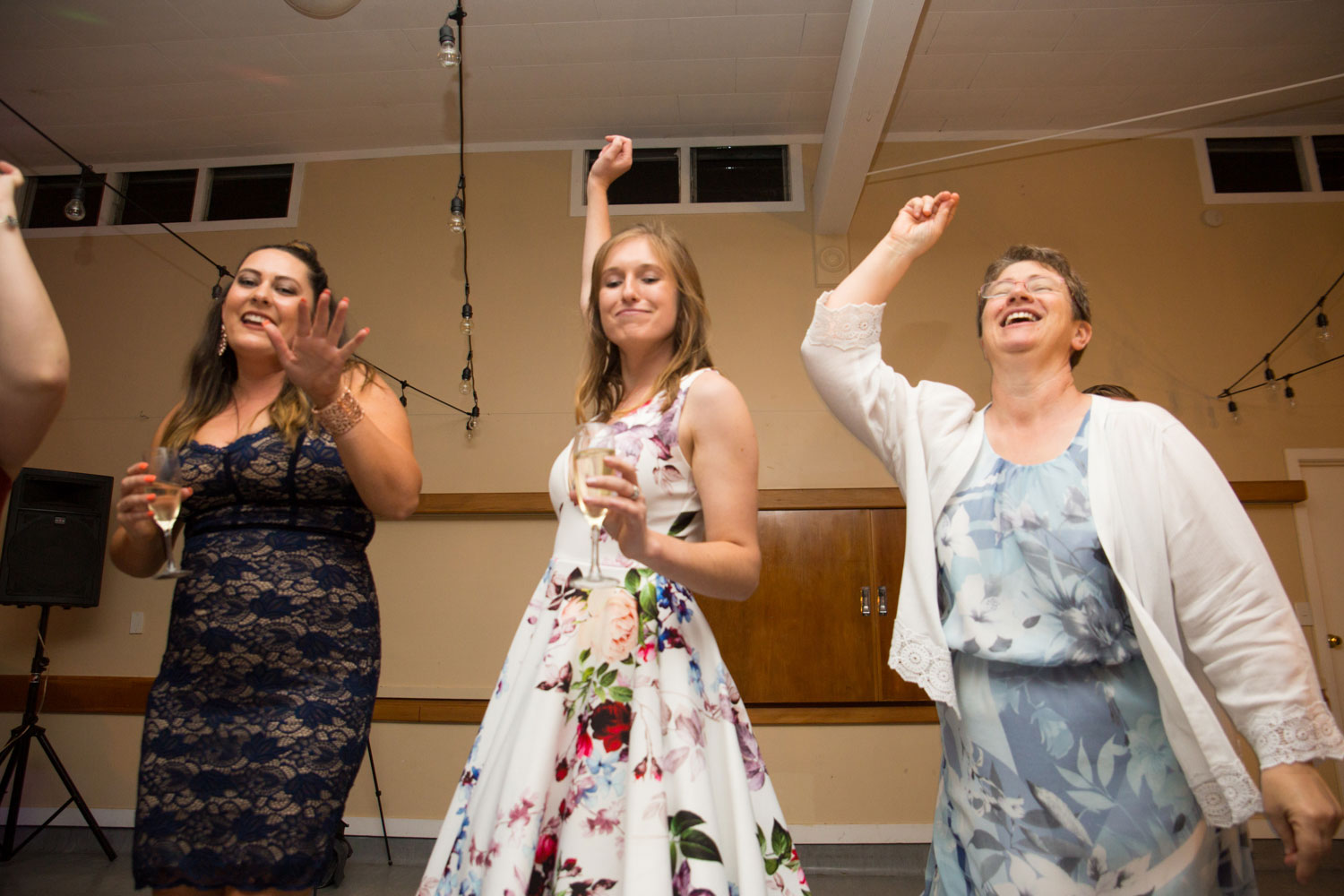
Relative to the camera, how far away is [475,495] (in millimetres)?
4512

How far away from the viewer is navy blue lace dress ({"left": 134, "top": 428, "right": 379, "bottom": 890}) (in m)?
1.28

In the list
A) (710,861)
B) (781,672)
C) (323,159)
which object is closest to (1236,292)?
(781,672)

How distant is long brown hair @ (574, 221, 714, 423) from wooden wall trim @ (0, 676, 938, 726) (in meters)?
2.98

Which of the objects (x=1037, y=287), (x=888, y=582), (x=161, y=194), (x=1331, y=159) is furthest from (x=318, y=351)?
(x=1331, y=159)

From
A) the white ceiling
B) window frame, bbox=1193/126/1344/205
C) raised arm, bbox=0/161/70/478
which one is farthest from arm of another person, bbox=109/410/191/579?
window frame, bbox=1193/126/1344/205

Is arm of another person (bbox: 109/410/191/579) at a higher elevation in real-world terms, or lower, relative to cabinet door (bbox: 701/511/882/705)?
higher

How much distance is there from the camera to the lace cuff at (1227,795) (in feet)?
3.40

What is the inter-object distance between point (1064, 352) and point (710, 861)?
105 cm

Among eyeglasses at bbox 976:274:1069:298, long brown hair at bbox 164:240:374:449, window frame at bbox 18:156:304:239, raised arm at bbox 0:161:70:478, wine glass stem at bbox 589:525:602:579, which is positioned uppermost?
window frame at bbox 18:156:304:239

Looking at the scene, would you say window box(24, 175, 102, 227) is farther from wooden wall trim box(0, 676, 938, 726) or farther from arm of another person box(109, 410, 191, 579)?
arm of another person box(109, 410, 191, 579)

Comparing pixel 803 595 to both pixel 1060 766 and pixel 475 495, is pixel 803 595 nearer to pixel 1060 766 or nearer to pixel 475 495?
pixel 475 495

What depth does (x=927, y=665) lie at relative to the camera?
1225mm

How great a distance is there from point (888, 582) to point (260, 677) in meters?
3.37

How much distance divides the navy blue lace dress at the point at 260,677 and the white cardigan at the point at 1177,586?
94cm
